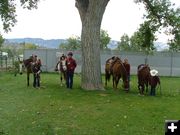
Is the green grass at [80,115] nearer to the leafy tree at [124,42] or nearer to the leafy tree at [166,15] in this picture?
the leafy tree at [166,15]

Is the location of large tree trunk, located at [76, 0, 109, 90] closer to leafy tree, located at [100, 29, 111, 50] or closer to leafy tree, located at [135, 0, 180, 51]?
leafy tree, located at [135, 0, 180, 51]

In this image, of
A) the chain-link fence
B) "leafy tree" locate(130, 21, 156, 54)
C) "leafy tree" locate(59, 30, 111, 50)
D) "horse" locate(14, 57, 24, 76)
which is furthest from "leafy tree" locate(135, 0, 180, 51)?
"leafy tree" locate(59, 30, 111, 50)

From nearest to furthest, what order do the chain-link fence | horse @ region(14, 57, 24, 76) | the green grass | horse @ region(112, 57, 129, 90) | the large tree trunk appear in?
the green grass
horse @ region(112, 57, 129, 90)
the large tree trunk
horse @ region(14, 57, 24, 76)
the chain-link fence

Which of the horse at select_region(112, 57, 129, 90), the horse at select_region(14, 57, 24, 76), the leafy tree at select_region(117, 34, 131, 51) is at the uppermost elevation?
the leafy tree at select_region(117, 34, 131, 51)

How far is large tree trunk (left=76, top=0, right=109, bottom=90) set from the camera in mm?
22641

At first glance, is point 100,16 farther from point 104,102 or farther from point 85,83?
point 104,102

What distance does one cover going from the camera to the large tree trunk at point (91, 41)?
2264cm

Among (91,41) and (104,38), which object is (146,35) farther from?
(104,38)

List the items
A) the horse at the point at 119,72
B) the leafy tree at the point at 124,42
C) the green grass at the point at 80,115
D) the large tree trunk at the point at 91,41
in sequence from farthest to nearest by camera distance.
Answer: the leafy tree at the point at 124,42 → the large tree trunk at the point at 91,41 → the horse at the point at 119,72 → the green grass at the point at 80,115

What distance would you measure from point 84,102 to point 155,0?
460 inches

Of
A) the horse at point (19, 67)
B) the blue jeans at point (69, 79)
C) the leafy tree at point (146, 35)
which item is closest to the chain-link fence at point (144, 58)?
the horse at point (19, 67)

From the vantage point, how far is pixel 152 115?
1388cm

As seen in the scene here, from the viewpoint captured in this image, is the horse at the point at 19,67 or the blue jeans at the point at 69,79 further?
the horse at the point at 19,67

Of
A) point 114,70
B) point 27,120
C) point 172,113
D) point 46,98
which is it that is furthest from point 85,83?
point 27,120
